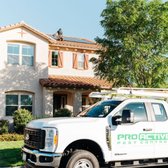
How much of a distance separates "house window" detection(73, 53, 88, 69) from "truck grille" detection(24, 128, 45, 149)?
60.1 ft

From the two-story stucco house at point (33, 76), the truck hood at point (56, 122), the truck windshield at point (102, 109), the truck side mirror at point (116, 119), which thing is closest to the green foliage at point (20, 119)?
the two-story stucco house at point (33, 76)

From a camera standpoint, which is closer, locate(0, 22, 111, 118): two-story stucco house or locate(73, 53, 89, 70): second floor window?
locate(0, 22, 111, 118): two-story stucco house

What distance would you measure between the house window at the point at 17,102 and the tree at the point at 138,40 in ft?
20.3

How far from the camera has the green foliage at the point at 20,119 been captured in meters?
21.7

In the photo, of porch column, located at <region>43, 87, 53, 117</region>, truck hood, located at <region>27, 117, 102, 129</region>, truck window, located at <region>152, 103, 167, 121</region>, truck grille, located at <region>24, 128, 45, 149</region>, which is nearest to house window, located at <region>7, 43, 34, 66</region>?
porch column, located at <region>43, 87, 53, 117</region>

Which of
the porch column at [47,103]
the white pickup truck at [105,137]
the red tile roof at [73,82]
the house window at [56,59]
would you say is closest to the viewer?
the white pickup truck at [105,137]

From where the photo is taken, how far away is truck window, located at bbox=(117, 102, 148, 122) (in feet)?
31.1

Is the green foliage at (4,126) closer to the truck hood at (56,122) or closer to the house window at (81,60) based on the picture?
the house window at (81,60)

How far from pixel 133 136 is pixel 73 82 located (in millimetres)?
16515

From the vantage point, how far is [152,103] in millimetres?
9812

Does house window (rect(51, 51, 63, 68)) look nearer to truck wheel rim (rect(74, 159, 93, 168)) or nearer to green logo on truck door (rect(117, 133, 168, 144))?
green logo on truck door (rect(117, 133, 168, 144))

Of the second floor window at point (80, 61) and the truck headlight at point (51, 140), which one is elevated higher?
the second floor window at point (80, 61)

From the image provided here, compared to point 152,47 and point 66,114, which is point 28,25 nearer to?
point 66,114

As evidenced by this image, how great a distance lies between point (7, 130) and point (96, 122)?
14.0 meters
